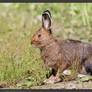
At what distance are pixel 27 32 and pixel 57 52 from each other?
2.39 m

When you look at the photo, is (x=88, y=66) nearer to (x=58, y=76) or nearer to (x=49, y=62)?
(x=58, y=76)

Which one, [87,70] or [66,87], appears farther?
[87,70]

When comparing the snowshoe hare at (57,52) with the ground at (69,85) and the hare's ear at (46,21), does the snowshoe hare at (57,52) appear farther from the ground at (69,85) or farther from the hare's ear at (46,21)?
the ground at (69,85)

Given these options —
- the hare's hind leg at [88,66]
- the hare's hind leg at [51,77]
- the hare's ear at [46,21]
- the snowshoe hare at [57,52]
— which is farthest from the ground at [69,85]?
the hare's ear at [46,21]

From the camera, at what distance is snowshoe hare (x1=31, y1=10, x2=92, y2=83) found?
668 centimetres

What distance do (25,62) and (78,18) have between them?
4499mm

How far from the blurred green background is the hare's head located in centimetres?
13

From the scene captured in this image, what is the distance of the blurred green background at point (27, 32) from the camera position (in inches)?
246

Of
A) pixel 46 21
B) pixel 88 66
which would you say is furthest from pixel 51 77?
pixel 46 21

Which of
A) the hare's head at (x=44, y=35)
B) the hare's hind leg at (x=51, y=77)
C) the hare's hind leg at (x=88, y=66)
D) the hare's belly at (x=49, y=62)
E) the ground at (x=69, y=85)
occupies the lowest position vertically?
the ground at (x=69, y=85)

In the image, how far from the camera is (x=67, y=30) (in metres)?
9.67

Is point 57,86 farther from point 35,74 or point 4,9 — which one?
point 4,9

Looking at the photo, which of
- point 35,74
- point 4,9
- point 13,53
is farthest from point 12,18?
point 35,74

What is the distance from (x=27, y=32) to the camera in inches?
354
